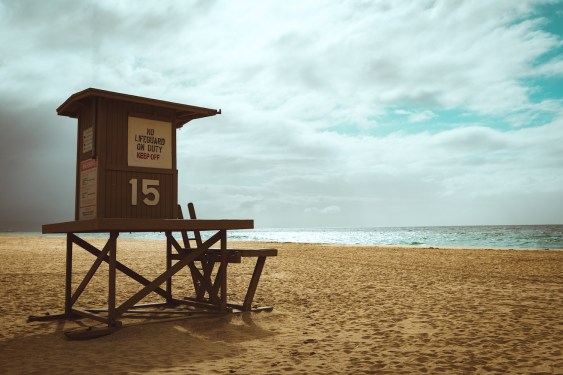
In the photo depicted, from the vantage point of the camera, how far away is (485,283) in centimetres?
1246

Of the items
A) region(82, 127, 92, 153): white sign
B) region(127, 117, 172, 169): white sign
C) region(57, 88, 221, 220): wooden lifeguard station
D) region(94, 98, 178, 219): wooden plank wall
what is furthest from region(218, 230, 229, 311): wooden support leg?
region(82, 127, 92, 153): white sign

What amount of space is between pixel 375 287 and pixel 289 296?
254 centimetres

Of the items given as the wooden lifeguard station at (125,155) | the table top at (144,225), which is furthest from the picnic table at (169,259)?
the wooden lifeguard station at (125,155)

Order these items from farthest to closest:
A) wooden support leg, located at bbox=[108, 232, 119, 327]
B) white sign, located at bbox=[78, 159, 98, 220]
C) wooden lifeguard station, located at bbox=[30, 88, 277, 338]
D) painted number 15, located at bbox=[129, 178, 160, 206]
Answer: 1. painted number 15, located at bbox=[129, 178, 160, 206]
2. white sign, located at bbox=[78, 159, 98, 220]
3. wooden lifeguard station, located at bbox=[30, 88, 277, 338]
4. wooden support leg, located at bbox=[108, 232, 119, 327]

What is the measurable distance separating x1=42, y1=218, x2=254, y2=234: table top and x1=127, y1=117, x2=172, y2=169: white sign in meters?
1.19

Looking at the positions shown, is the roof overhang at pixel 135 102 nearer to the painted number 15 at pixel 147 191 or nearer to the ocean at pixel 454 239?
the painted number 15 at pixel 147 191

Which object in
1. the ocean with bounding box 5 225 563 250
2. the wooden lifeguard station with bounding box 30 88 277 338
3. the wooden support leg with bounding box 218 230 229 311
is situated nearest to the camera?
the wooden lifeguard station with bounding box 30 88 277 338

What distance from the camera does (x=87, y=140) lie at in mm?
7723

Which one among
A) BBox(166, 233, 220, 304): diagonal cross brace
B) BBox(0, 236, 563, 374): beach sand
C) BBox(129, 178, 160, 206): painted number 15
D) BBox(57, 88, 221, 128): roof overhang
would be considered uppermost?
BBox(57, 88, 221, 128): roof overhang

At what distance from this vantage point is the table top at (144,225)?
21.4ft

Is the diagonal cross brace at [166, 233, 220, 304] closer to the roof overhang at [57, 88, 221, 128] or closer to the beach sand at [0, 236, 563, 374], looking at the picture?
the beach sand at [0, 236, 563, 374]

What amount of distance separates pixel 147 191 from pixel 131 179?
32 cm

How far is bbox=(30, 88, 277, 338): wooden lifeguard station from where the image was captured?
23.6ft

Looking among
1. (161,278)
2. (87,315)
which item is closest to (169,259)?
(161,278)
